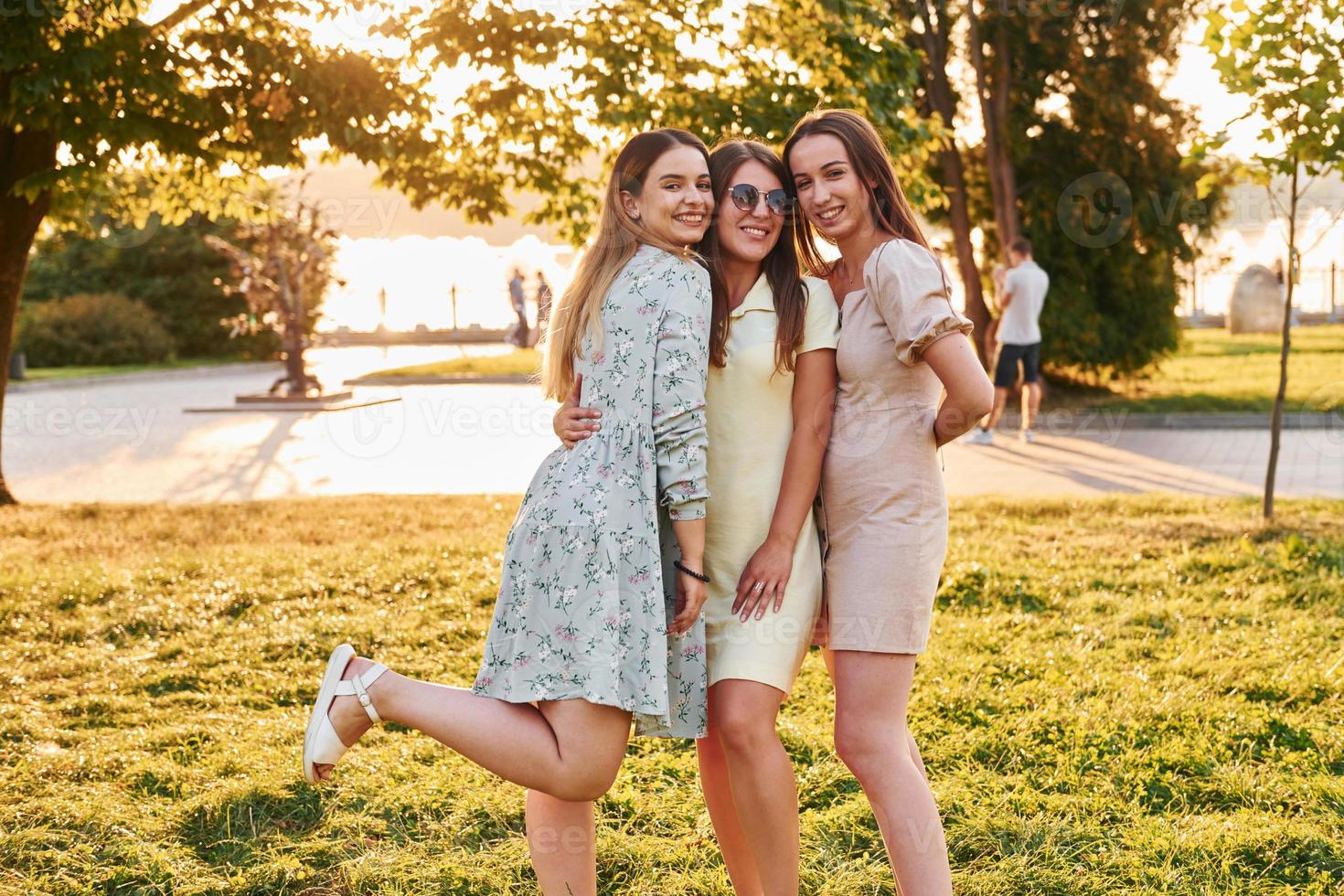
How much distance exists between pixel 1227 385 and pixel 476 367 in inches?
513

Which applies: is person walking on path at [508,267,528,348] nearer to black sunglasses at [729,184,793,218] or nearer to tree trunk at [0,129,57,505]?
tree trunk at [0,129,57,505]

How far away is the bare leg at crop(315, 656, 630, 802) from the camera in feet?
8.87

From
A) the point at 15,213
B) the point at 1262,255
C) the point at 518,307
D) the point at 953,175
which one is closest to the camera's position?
the point at 15,213

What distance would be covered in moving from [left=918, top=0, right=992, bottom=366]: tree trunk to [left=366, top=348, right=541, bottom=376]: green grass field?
24.7 ft

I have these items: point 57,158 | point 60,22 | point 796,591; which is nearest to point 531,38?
point 60,22

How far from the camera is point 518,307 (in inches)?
1067

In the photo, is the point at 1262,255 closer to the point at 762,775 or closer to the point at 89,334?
the point at 89,334

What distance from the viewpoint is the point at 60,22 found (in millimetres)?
6633

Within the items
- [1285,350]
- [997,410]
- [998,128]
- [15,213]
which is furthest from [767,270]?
[998,128]

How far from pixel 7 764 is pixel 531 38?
184 inches

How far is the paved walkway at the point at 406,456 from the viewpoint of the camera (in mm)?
10516

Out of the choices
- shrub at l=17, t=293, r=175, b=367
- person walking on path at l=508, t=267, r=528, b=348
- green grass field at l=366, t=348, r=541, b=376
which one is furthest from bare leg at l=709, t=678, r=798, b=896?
shrub at l=17, t=293, r=175, b=367

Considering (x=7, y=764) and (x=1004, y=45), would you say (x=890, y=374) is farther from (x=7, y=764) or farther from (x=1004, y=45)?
(x=1004, y=45)

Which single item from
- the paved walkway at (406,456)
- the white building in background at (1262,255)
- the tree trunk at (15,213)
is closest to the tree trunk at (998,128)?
the white building in background at (1262,255)
